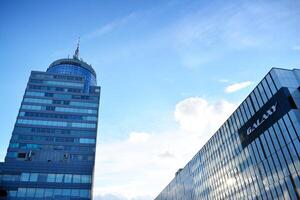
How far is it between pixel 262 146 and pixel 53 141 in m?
74.6

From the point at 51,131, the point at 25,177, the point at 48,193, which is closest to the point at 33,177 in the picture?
the point at 25,177

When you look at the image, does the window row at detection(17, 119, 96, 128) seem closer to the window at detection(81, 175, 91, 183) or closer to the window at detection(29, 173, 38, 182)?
the window at detection(29, 173, 38, 182)

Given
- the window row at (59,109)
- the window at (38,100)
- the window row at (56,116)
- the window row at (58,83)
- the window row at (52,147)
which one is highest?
the window row at (58,83)

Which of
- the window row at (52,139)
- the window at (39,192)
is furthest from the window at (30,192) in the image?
the window row at (52,139)

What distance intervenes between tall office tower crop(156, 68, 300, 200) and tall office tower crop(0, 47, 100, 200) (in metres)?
44.5

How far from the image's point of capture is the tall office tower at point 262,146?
46281 mm

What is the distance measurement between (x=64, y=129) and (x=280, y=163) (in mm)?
78836

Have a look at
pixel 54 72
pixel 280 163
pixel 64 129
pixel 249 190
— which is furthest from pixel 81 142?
pixel 280 163

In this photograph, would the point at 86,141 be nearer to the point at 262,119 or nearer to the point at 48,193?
the point at 48,193

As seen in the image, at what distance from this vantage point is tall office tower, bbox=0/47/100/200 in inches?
3378

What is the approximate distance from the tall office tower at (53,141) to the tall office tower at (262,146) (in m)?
44.5

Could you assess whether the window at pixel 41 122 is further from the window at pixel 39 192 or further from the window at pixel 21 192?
the window at pixel 39 192

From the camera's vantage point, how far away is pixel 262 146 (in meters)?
53.9

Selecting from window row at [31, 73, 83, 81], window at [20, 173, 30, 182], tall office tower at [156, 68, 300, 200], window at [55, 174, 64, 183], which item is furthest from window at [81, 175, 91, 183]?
window row at [31, 73, 83, 81]
